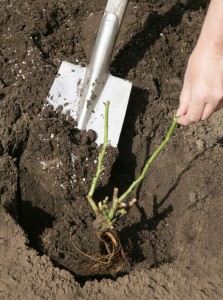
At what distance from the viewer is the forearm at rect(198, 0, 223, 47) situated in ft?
4.66

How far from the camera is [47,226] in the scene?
186 centimetres

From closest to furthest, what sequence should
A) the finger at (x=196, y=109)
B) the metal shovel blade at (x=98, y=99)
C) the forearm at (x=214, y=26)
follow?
the forearm at (x=214, y=26)
the finger at (x=196, y=109)
the metal shovel blade at (x=98, y=99)

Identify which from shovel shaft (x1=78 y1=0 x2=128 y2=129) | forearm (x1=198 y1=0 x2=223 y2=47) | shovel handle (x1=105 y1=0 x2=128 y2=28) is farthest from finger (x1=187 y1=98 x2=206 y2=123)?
shovel handle (x1=105 y1=0 x2=128 y2=28)

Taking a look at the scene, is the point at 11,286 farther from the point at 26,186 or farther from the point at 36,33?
the point at 36,33

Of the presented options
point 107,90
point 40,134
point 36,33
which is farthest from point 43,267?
point 36,33

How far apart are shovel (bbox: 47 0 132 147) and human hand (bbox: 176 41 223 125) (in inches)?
18.8

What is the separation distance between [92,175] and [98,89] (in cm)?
40

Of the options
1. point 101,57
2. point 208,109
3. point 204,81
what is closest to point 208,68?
point 204,81

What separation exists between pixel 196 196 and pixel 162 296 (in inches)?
19.2

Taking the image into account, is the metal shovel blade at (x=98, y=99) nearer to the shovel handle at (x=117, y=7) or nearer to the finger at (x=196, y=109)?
the shovel handle at (x=117, y=7)

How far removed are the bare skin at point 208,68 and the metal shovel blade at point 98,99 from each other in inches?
19.1

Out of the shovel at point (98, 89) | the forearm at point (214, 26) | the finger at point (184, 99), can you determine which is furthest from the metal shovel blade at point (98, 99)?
the forearm at point (214, 26)

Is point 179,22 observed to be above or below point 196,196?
above

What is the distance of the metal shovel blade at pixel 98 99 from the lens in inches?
77.7
